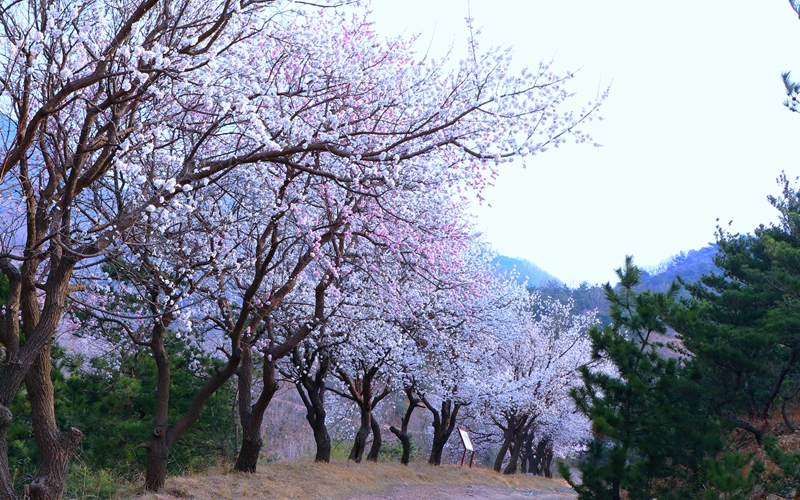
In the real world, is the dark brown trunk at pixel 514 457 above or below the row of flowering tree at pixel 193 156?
below

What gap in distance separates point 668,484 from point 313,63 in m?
8.89

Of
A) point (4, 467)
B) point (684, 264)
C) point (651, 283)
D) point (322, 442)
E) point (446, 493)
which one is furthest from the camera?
point (684, 264)

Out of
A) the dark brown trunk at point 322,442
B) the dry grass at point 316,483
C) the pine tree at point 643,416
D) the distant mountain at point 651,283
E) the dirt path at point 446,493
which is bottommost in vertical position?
the dirt path at point 446,493

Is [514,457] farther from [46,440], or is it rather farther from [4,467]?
[4,467]

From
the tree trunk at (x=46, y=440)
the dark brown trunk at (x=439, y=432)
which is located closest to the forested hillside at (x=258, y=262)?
the tree trunk at (x=46, y=440)

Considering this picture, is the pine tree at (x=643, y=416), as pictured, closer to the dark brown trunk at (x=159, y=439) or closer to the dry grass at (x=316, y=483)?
the dry grass at (x=316, y=483)

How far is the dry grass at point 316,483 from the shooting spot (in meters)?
9.84

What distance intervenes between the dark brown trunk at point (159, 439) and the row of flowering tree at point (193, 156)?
0.03m

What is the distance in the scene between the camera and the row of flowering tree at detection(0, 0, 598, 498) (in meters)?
6.13

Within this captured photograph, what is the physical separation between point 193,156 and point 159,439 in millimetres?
4226

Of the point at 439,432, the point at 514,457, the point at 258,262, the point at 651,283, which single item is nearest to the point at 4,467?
the point at 258,262

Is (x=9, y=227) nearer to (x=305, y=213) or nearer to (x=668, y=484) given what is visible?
(x=305, y=213)

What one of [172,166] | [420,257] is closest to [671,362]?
[420,257]

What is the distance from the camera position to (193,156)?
7676 mm
